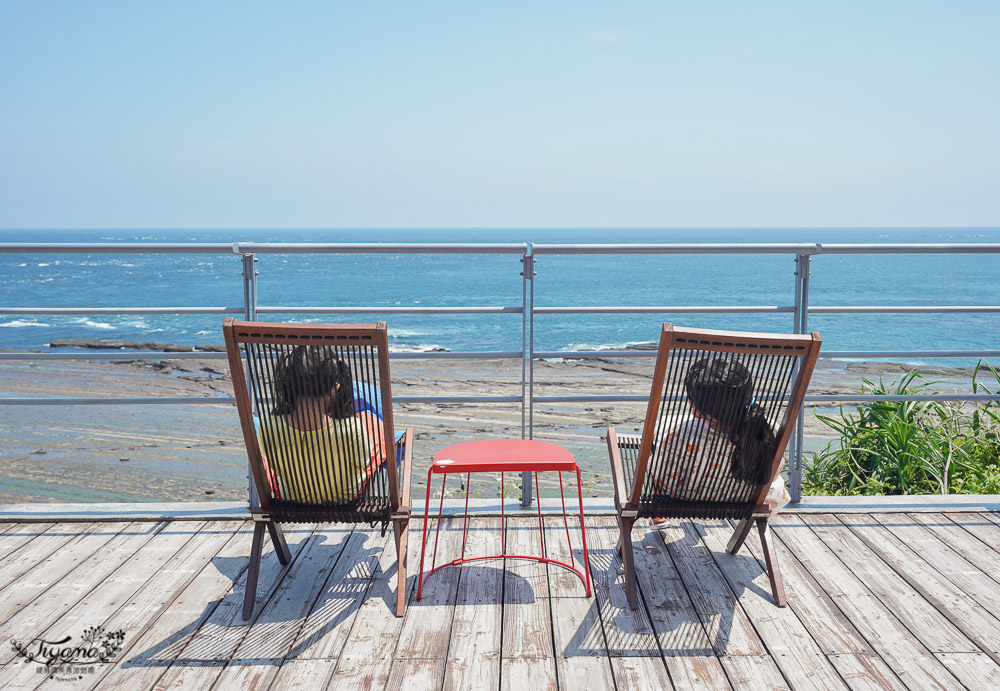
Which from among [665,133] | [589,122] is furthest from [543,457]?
[589,122]

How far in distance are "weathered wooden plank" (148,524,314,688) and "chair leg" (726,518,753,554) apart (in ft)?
5.84

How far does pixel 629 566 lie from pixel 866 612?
80cm

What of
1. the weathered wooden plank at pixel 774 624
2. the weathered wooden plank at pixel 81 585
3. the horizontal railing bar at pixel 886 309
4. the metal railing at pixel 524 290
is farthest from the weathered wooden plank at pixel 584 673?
the horizontal railing bar at pixel 886 309

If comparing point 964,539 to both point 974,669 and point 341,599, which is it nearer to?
point 974,669

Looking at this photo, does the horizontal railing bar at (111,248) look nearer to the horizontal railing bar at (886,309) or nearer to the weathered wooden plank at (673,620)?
the weathered wooden plank at (673,620)

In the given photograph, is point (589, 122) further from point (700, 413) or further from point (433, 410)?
point (700, 413)

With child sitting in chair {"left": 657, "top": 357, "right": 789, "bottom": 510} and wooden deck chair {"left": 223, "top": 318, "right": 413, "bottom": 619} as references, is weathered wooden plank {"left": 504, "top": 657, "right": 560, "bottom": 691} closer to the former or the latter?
wooden deck chair {"left": 223, "top": 318, "right": 413, "bottom": 619}

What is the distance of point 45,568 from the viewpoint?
271 centimetres

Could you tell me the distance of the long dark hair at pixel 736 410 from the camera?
2.17m

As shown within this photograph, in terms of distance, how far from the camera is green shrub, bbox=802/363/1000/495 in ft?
14.1

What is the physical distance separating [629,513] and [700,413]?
46cm

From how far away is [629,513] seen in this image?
2.44 meters

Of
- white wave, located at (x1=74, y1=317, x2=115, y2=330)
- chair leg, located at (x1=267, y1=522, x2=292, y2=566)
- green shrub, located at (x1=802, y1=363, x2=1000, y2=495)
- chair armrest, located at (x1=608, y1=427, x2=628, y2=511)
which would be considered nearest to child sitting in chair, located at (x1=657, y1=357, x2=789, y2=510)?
chair armrest, located at (x1=608, y1=427, x2=628, y2=511)

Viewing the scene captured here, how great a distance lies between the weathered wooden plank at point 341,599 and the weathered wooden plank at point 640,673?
0.84 m
